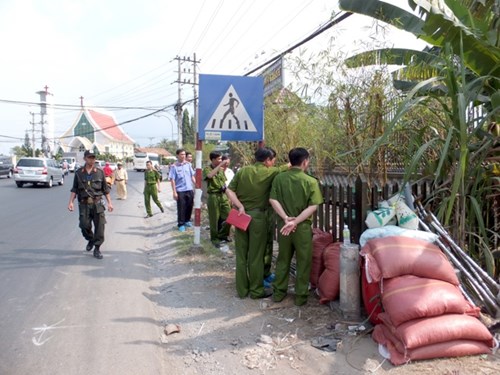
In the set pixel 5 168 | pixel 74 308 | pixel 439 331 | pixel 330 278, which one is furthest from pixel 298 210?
pixel 5 168

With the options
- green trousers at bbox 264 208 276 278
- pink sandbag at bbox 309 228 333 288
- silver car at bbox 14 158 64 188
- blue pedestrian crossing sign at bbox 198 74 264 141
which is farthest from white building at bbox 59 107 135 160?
pink sandbag at bbox 309 228 333 288

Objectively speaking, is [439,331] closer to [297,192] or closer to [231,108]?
[297,192]

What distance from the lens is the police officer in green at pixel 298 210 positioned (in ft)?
13.9

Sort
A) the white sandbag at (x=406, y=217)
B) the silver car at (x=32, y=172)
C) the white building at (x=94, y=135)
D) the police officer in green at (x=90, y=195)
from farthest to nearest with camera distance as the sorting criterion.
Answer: the white building at (x=94, y=135) → the silver car at (x=32, y=172) → the police officer in green at (x=90, y=195) → the white sandbag at (x=406, y=217)

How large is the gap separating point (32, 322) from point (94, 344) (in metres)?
0.95

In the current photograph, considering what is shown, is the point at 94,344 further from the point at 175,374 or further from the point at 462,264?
the point at 462,264

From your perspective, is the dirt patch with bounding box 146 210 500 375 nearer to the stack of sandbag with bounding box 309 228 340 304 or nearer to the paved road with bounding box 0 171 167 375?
the stack of sandbag with bounding box 309 228 340 304

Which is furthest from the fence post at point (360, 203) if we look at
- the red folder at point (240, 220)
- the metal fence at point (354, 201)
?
the red folder at point (240, 220)

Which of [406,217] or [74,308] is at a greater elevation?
[406,217]

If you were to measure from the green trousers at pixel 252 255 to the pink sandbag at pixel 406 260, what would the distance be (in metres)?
1.44

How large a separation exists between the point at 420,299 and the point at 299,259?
56.1 inches

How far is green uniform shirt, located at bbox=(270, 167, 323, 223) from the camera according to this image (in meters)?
4.26

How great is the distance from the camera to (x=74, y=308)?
4.54 metres

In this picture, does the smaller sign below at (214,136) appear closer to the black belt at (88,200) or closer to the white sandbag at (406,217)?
the black belt at (88,200)
